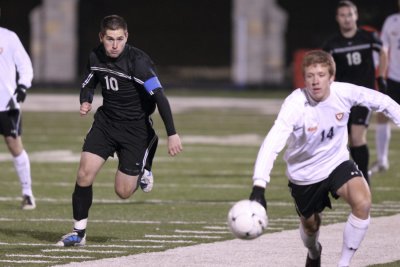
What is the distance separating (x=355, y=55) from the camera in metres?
15.7

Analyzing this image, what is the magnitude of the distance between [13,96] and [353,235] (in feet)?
19.6

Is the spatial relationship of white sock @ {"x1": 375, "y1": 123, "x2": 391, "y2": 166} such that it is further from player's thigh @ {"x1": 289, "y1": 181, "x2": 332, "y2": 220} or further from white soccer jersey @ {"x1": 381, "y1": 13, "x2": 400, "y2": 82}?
player's thigh @ {"x1": 289, "y1": 181, "x2": 332, "y2": 220}

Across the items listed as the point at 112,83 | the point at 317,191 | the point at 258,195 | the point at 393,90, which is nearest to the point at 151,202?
Answer: the point at 112,83

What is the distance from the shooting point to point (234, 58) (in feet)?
156

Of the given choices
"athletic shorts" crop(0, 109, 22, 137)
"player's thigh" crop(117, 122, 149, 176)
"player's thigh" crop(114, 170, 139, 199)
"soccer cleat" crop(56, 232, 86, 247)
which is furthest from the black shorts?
"soccer cleat" crop(56, 232, 86, 247)

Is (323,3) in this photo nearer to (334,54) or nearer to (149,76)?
(334,54)

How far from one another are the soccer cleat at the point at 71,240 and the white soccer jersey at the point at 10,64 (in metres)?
3.27

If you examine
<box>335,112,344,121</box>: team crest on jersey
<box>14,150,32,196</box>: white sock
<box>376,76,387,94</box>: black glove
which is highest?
<box>335,112,344,121</box>: team crest on jersey

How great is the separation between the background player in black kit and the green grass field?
624mm

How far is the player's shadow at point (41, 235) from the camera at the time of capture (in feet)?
38.0

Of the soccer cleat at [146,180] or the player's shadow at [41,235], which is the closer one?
the player's shadow at [41,235]

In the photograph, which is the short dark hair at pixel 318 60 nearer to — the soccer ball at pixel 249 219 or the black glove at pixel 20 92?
the soccer ball at pixel 249 219

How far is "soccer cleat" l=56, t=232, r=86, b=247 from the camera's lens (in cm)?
1114

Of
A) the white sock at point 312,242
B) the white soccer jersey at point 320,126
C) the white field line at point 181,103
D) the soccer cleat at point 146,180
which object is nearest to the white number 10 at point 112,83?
the soccer cleat at point 146,180
